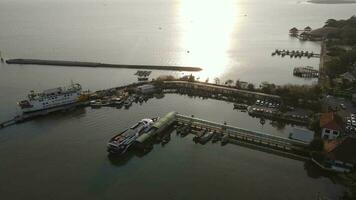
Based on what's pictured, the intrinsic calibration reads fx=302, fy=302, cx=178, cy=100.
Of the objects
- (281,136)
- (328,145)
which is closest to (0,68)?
(281,136)

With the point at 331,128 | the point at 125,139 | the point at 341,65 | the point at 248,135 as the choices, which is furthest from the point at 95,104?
the point at 341,65

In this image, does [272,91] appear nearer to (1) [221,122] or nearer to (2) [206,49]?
(1) [221,122]

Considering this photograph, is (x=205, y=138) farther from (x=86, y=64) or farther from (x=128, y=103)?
(x=86, y=64)

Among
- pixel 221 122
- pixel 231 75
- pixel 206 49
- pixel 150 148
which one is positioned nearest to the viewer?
pixel 150 148

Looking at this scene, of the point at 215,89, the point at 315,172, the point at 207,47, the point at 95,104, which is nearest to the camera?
the point at 315,172

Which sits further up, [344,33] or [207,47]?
[344,33]

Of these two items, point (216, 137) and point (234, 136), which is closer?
point (216, 137)
